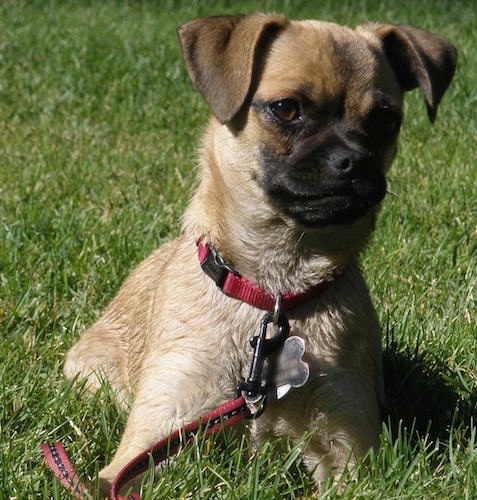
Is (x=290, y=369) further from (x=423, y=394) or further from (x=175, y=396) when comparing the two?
(x=423, y=394)

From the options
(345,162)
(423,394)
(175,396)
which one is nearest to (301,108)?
(345,162)

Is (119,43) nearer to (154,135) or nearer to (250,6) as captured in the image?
(154,135)

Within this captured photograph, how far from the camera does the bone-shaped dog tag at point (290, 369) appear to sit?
3.64 metres

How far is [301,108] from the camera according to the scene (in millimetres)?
3697

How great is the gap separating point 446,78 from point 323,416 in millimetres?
1417

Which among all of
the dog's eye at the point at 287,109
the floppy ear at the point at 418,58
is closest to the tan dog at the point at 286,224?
the dog's eye at the point at 287,109

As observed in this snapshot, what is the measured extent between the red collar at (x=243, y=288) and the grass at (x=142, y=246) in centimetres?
52

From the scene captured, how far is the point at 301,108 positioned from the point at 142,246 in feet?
6.83

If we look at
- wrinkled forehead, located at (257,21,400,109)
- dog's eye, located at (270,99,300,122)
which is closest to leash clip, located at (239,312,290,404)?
dog's eye, located at (270,99,300,122)

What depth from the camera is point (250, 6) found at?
12.2m

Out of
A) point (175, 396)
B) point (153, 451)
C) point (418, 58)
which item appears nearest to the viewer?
point (153, 451)

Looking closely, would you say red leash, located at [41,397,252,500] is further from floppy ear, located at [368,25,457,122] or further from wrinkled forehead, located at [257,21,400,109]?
floppy ear, located at [368,25,457,122]

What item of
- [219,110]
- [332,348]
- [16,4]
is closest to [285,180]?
[219,110]

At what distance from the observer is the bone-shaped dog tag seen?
3637mm
